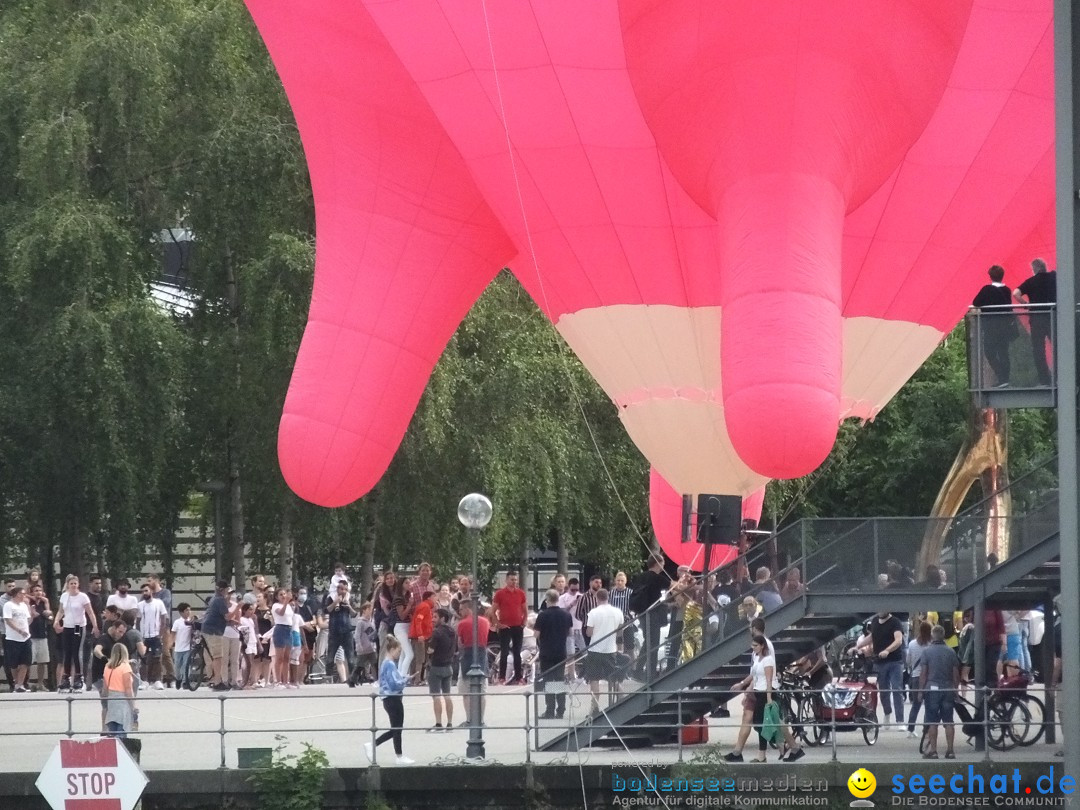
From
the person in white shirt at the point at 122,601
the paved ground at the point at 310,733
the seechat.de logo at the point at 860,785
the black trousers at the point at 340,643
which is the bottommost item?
the seechat.de logo at the point at 860,785

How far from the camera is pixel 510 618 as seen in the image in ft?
65.6

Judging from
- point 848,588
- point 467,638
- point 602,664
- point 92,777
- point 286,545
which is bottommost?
point 92,777

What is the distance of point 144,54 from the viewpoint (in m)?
25.9

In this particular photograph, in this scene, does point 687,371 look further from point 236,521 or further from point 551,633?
point 236,521

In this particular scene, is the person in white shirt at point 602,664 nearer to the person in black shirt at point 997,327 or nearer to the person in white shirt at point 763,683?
the person in white shirt at point 763,683

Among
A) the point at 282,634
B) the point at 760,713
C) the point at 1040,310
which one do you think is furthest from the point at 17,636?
the point at 1040,310

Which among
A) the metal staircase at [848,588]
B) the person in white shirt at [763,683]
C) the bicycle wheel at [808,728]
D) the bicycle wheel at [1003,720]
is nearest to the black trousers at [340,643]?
the metal staircase at [848,588]

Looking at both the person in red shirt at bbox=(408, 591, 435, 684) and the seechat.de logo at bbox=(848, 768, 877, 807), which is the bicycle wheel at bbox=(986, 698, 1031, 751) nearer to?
the seechat.de logo at bbox=(848, 768, 877, 807)

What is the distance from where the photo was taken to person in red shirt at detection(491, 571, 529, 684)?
A: 65.4 ft

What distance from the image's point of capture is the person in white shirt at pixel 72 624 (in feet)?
68.4

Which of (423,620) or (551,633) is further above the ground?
(423,620)

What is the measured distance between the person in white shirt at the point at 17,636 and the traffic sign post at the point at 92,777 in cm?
997

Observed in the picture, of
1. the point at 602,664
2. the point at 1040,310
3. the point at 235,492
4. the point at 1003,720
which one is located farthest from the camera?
the point at 235,492

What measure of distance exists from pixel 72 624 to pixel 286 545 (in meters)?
6.15
